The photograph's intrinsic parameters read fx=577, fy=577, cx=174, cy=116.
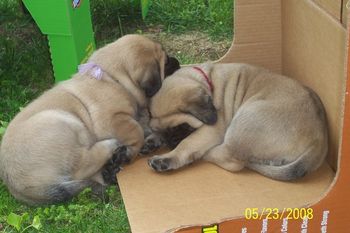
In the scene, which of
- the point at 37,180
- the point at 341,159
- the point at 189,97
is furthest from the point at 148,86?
the point at 341,159

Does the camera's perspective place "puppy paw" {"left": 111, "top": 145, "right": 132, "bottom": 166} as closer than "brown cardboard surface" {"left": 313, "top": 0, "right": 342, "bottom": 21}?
No

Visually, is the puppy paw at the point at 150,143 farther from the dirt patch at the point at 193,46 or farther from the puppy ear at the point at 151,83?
the dirt patch at the point at 193,46

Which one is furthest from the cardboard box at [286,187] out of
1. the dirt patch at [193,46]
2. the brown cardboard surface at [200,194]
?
the dirt patch at [193,46]

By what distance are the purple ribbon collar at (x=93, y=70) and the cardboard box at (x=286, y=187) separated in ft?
1.78

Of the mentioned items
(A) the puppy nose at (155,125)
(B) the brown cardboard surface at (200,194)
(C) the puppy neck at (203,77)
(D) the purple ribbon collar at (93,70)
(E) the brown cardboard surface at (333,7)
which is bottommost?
(B) the brown cardboard surface at (200,194)

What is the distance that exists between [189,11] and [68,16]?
2001mm

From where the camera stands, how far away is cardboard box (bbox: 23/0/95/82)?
12.5 ft

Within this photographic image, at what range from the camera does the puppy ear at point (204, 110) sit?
3047mm

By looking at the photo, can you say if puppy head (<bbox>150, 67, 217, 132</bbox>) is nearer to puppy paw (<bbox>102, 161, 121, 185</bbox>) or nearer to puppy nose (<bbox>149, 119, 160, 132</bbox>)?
puppy nose (<bbox>149, 119, 160, 132</bbox>)

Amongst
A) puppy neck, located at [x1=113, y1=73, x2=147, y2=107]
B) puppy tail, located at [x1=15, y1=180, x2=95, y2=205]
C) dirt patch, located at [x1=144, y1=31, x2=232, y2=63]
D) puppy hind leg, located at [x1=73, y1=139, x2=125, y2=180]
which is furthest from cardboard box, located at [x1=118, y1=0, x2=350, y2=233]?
dirt patch, located at [x1=144, y1=31, x2=232, y2=63]

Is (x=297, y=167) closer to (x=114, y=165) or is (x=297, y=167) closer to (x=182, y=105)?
(x=182, y=105)

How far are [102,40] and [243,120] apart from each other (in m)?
2.51

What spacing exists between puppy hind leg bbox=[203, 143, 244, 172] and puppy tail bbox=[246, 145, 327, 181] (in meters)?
0.15

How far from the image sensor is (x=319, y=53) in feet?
10.1
